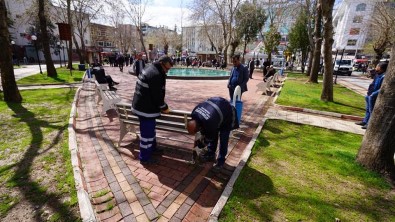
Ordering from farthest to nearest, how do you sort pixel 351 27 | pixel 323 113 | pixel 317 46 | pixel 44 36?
pixel 351 27 < pixel 317 46 < pixel 44 36 < pixel 323 113

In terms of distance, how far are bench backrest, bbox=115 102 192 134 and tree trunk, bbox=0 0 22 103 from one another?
586cm

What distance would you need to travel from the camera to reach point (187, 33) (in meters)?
89.2

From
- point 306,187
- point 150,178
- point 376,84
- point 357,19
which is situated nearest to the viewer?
point 306,187

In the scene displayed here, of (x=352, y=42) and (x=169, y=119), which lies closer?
(x=169, y=119)

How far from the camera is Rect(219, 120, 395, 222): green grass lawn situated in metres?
2.71

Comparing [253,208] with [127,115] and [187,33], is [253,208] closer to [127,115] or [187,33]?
[127,115]

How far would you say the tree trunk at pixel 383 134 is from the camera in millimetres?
3342

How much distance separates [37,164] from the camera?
3666 mm

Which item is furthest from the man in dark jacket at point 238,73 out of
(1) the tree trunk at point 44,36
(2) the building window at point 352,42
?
(2) the building window at point 352,42

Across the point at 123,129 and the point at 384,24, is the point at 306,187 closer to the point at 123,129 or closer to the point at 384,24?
the point at 123,129

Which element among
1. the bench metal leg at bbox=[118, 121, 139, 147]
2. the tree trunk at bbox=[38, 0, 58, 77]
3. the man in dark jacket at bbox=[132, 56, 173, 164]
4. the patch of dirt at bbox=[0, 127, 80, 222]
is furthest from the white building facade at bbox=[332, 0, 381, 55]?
the patch of dirt at bbox=[0, 127, 80, 222]

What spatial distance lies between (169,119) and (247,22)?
36460 mm

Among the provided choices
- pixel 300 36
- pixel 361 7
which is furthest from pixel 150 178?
pixel 361 7

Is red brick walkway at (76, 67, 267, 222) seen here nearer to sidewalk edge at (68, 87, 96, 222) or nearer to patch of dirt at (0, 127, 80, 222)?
sidewalk edge at (68, 87, 96, 222)
